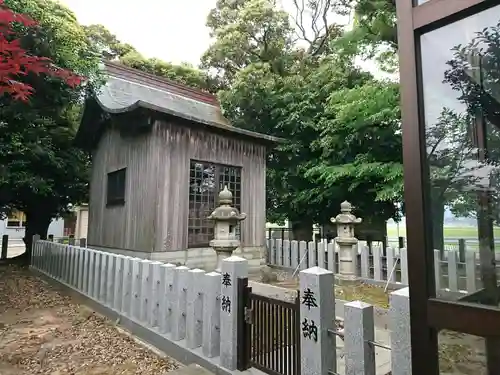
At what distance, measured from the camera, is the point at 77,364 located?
13.0 ft

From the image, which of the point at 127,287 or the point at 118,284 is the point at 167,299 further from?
the point at 118,284

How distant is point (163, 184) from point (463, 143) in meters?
6.96

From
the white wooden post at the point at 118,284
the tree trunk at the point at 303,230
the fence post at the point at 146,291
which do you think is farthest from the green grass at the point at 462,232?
the tree trunk at the point at 303,230

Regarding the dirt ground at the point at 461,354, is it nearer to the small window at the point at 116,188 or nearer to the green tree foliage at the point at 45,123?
the small window at the point at 116,188

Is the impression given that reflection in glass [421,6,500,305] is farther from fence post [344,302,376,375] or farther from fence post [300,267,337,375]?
fence post [300,267,337,375]

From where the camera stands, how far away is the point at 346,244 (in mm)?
7910

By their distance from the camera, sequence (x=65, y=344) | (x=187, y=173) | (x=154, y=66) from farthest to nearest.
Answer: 1. (x=154, y=66)
2. (x=187, y=173)
3. (x=65, y=344)

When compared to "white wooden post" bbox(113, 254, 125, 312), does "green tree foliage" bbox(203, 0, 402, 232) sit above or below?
above

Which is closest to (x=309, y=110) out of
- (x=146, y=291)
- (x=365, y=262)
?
(x=365, y=262)

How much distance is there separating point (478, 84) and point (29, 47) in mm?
10771

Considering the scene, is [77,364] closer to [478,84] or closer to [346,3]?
[478,84]

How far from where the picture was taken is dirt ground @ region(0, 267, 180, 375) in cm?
388

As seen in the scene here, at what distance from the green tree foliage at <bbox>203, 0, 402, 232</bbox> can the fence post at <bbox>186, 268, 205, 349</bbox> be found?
5843 millimetres

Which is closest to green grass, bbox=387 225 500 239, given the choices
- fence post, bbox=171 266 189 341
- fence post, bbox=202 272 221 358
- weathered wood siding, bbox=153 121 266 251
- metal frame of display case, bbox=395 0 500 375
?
metal frame of display case, bbox=395 0 500 375
